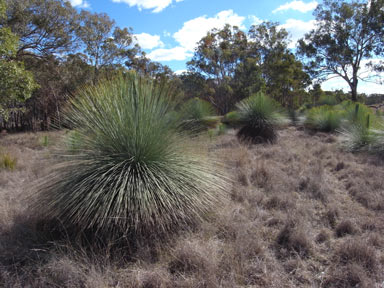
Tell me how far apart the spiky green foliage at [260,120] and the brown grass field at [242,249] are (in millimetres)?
5156

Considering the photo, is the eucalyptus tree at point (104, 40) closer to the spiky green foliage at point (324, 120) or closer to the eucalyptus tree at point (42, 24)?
the eucalyptus tree at point (42, 24)

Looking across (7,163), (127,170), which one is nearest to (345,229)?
(127,170)

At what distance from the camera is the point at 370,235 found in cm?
320

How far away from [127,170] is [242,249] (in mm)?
1557

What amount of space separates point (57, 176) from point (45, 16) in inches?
572

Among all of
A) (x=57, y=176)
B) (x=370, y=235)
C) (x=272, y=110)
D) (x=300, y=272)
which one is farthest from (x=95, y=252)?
(x=272, y=110)

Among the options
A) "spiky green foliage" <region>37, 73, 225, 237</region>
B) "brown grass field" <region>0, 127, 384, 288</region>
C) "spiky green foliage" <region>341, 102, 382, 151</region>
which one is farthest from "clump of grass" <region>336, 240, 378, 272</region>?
"spiky green foliage" <region>341, 102, 382, 151</region>

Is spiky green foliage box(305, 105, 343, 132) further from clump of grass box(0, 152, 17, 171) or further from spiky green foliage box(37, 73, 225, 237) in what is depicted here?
clump of grass box(0, 152, 17, 171)

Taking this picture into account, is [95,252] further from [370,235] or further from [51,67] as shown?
[51,67]

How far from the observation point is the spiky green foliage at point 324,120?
40.6 feet

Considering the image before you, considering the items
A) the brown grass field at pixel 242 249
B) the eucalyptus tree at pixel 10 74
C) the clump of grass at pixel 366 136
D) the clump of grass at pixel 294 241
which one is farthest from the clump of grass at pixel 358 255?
the eucalyptus tree at pixel 10 74

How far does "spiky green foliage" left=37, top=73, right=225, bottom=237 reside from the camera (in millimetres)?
2932

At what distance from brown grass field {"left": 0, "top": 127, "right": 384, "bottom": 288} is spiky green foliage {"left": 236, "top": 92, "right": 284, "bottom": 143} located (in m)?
5.16

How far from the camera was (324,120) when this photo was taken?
12.8 meters
